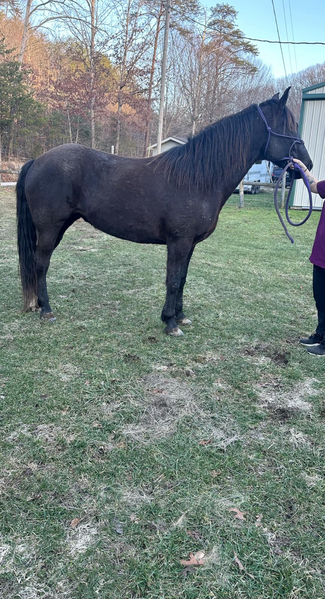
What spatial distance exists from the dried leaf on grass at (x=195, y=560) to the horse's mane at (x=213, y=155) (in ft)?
9.02

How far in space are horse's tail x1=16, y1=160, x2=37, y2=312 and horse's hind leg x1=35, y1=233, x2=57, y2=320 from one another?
7cm

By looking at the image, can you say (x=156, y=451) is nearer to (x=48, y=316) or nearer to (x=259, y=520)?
(x=259, y=520)

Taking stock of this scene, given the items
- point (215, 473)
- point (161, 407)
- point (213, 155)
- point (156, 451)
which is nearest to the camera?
point (215, 473)

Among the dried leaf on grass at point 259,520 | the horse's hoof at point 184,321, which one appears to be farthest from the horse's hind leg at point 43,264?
the dried leaf on grass at point 259,520

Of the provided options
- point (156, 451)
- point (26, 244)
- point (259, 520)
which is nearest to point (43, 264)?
point (26, 244)

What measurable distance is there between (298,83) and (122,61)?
2580 centimetres

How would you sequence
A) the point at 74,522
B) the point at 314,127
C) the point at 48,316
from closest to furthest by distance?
the point at 74,522
the point at 48,316
the point at 314,127

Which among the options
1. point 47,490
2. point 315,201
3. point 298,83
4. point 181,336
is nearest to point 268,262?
point 181,336

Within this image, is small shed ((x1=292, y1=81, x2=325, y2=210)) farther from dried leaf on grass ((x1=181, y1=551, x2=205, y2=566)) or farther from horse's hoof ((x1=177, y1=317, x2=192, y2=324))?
dried leaf on grass ((x1=181, y1=551, x2=205, y2=566))

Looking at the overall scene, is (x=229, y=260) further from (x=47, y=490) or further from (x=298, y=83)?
(x=298, y=83)

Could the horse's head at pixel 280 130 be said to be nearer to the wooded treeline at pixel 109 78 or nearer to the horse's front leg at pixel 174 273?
the horse's front leg at pixel 174 273

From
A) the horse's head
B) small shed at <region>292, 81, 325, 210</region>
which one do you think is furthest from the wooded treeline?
the horse's head

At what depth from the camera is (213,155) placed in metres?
3.33

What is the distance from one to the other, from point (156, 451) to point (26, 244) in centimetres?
255
